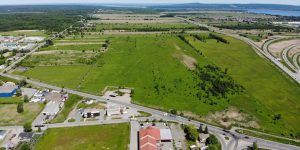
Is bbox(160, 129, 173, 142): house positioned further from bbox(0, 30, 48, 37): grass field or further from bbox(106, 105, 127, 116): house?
bbox(0, 30, 48, 37): grass field

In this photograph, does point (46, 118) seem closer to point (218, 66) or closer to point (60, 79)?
point (60, 79)

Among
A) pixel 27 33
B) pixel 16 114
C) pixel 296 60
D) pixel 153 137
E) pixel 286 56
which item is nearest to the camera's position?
pixel 153 137

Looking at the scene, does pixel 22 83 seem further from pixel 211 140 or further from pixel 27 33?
pixel 27 33

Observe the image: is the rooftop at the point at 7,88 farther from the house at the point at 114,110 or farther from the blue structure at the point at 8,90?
the house at the point at 114,110

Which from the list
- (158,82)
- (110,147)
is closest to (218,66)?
(158,82)

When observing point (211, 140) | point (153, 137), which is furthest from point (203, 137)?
point (153, 137)

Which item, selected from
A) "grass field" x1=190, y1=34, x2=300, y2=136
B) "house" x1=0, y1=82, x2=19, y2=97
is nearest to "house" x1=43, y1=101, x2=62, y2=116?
"house" x1=0, y1=82, x2=19, y2=97
